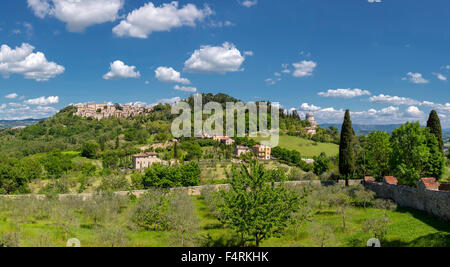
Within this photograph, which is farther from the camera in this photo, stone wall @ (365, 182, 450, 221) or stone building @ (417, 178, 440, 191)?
stone building @ (417, 178, 440, 191)

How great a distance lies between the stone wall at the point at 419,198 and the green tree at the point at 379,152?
5286 mm

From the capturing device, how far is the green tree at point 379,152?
38500 millimetres

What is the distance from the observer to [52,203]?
32812mm

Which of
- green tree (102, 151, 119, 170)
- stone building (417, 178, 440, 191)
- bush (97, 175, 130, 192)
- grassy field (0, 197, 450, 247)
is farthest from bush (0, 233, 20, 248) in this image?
green tree (102, 151, 119, 170)

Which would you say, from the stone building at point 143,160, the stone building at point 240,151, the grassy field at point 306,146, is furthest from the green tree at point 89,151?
the grassy field at point 306,146

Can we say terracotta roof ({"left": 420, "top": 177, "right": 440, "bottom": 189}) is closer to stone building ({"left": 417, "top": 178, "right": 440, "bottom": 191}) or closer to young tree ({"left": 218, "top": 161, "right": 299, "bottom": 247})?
stone building ({"left": 417, "top": 178, "right": 440, "bottom": 191})

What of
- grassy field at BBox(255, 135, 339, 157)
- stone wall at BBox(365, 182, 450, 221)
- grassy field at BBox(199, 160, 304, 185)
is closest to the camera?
stone wall at BBox(365, 182, 450, 221)

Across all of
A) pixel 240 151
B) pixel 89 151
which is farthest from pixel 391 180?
pixel 89 151

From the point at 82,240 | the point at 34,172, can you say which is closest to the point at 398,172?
the point at 82,240

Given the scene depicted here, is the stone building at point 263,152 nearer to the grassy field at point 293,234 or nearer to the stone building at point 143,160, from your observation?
the stone building at point 143,160

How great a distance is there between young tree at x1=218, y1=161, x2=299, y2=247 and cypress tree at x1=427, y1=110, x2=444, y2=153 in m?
33.4

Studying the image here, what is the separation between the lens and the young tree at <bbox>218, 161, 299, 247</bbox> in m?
16.2
